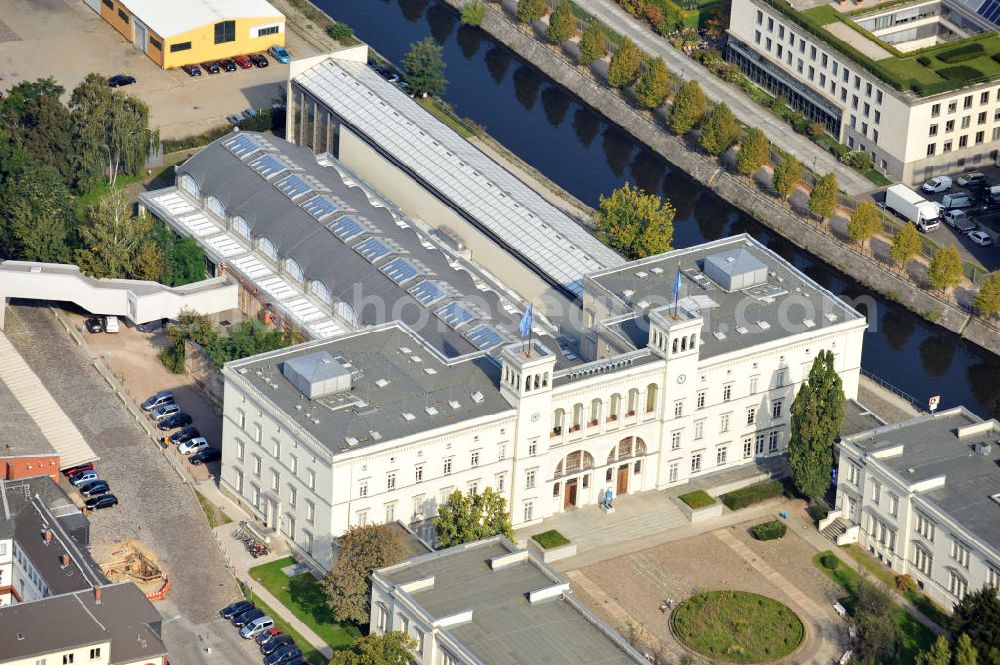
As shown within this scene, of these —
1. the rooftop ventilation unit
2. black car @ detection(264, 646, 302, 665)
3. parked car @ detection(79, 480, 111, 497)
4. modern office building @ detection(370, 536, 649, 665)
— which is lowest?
black car @ detection(264, 646, 302, 665)

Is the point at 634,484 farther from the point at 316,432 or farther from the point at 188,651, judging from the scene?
the point at 188,651

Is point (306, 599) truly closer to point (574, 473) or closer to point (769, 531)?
point (574, 473)

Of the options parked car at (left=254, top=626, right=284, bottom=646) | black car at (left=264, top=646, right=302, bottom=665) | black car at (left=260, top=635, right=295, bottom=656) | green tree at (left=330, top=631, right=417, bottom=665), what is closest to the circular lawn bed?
green tree at (left=330, top=631, right=417, bottom=665)

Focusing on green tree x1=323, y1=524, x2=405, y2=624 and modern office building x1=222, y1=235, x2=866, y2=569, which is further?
modern office building x1=222, y1=235, x2=866, y2=569

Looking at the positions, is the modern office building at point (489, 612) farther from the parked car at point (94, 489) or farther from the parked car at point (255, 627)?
the parked car at point (94, 489)

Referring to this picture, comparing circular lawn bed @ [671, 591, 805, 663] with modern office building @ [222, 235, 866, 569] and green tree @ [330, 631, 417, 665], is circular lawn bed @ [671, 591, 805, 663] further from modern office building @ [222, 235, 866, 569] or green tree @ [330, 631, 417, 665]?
green tree @ [330, 631, 417, 665]

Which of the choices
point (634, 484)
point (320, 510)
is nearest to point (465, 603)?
point (320, 510)

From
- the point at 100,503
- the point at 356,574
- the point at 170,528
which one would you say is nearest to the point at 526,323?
the point at 356,574
